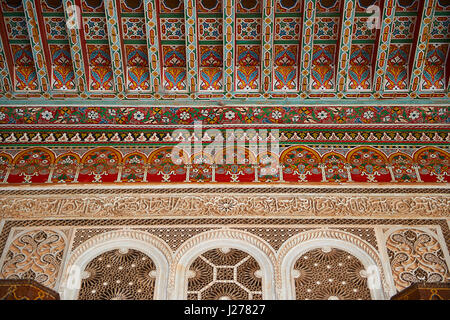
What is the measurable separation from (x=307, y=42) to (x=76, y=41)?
249 cm

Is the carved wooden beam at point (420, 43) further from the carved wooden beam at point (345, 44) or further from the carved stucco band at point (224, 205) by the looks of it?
the carved stucco band at point (224, 205)

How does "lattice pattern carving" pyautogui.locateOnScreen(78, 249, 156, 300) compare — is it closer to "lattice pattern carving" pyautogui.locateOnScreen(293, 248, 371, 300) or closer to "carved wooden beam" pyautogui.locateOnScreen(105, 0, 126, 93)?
"lattice pattern carving" pyautogui.locateOnScreen(293, 248, 371, 300)

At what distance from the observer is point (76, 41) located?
566cm

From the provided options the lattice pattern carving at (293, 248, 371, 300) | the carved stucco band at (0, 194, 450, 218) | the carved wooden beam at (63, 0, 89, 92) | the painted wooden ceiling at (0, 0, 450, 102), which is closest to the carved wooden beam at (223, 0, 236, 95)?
the painted wooden ceiling at (0, 0, 450, 102)

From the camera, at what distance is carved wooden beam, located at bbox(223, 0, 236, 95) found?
5.50 meters

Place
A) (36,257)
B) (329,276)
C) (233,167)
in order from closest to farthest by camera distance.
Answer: (329,276), (36,257), (233,167)

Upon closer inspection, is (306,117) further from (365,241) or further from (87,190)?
(87,190)

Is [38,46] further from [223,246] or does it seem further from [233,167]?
[223,246]

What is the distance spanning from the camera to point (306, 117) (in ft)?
19.2

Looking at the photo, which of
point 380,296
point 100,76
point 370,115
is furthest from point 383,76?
point 100,76

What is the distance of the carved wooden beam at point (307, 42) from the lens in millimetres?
5508


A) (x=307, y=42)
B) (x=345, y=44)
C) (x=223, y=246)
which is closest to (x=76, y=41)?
(x=307, y=42)

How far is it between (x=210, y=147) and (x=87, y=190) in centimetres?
137
